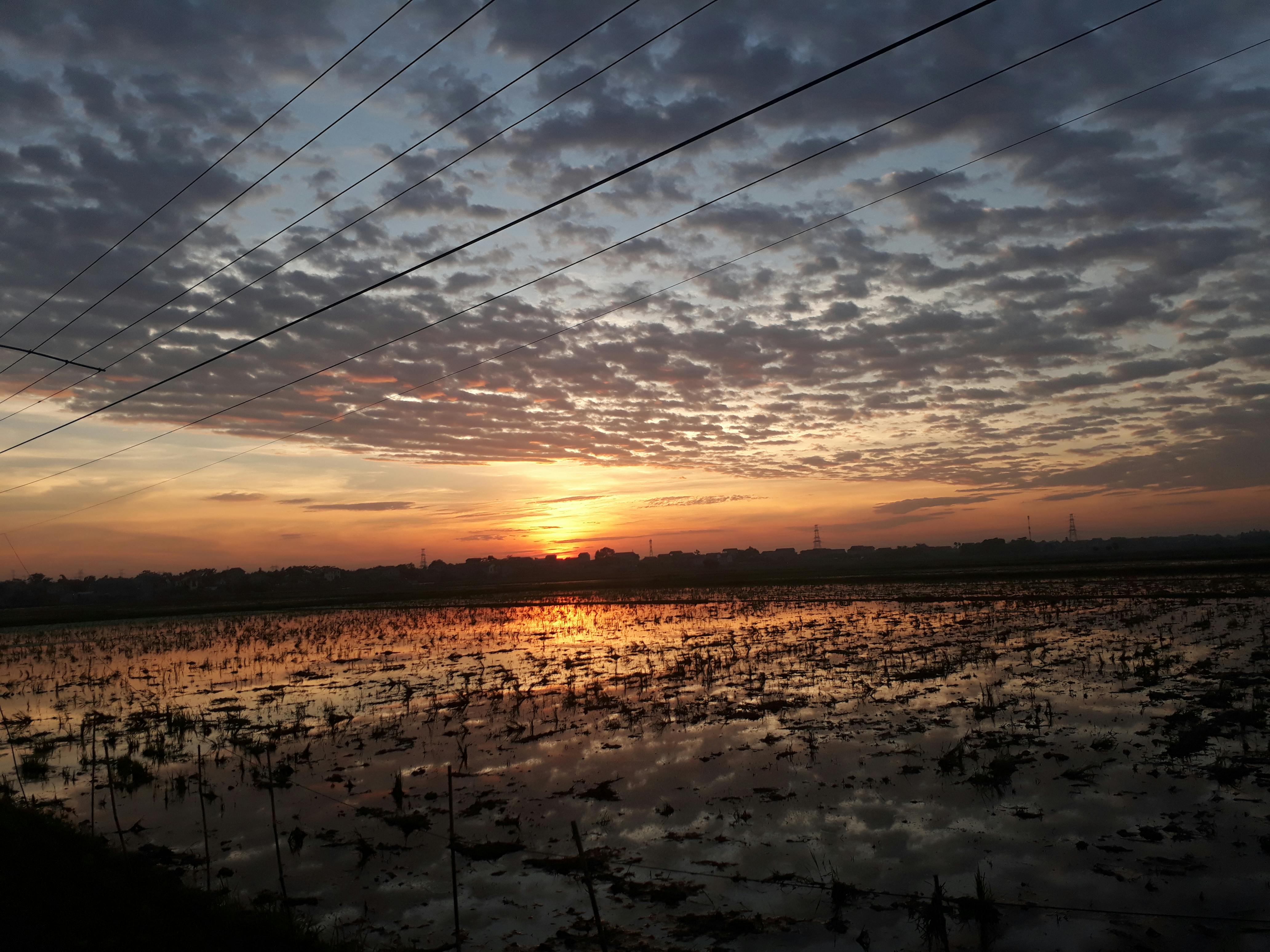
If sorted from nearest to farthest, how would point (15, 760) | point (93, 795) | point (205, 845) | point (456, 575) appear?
point (205, 845) → point (93, 795) → point (15, 760) → point (456, 575)

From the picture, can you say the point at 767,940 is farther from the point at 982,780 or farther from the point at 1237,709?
the point at 1237,709

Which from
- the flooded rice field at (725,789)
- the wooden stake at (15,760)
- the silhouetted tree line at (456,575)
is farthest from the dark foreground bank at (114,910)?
the silhouetted tree line at (456,575)

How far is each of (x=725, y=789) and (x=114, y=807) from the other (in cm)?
825

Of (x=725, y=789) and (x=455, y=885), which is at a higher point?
(x=455, y=885)

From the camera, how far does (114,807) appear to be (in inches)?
372

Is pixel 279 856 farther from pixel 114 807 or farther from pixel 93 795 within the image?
pixel 93 795

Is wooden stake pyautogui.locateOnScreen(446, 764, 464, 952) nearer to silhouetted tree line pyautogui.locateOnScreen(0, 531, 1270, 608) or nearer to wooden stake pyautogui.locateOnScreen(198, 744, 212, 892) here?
wooden stake pyautogui.locateOnScreen(198, 744, 212, 892)

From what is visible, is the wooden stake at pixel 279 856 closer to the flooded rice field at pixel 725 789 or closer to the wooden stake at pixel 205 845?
the flooded rice field at pixel 725 789

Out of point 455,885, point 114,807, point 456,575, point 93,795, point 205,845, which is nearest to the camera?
point 455,885

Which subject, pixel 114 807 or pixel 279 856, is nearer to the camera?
pixel 279 856

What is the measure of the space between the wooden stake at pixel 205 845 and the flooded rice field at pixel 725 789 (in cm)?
9

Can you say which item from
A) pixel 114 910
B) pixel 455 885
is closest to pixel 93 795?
pixel 114 910

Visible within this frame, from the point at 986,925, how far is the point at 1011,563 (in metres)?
102

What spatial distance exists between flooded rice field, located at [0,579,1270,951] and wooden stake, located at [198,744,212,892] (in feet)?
0.29
